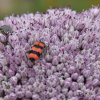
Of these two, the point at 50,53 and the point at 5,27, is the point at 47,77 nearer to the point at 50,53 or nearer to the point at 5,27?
the point at 50,53

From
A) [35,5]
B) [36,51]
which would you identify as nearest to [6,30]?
[36,51]

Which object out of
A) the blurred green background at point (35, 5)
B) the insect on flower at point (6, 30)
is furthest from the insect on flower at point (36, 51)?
the blurred green background at point (35, 5)

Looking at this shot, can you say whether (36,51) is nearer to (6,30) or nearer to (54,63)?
(54,63)

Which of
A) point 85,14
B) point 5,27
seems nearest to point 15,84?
point 5,27

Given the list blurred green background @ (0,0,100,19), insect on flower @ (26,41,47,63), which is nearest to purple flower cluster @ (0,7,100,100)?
insect on flower @ (26,41,47,63)

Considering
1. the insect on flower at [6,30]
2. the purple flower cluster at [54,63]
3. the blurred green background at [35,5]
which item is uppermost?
the blurred green background at [35,5]

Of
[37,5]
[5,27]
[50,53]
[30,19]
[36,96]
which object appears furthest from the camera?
[37,5]

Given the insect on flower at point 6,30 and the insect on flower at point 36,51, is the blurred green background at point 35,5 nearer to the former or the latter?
the insect on flower at point 6,30
